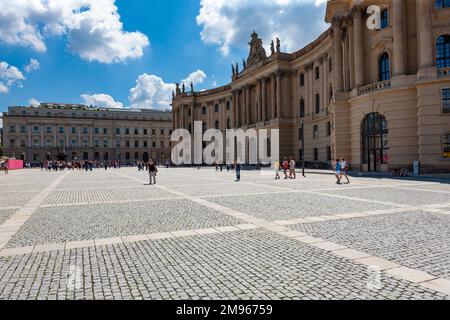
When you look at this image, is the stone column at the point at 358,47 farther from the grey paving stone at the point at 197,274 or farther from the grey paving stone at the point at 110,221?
the grey paving stone at the point at 197,274

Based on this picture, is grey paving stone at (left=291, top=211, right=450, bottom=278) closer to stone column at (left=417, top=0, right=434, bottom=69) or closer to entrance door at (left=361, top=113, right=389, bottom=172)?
stone column at (left=417, top=0, right=434, bottom=69)

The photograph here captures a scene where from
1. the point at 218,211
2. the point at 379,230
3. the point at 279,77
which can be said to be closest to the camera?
the point at 379,230

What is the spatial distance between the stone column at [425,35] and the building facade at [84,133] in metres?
89.8

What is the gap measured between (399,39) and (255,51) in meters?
37.6

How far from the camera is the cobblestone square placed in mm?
4238

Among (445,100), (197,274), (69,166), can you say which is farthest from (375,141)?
(69,166)

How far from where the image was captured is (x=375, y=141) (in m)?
30.8

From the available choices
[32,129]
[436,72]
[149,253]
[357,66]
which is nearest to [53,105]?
[32,129]

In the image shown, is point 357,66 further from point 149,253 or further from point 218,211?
point 149,253

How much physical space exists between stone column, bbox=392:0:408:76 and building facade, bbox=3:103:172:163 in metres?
87.9

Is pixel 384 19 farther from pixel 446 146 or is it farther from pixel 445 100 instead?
pixel 446 146

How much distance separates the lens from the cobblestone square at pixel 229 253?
13.9 feet

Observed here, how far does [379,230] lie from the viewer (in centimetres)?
744
